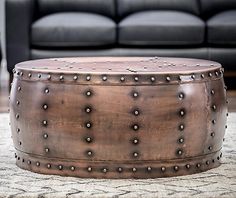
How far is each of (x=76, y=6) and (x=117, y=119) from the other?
2592 millimetres

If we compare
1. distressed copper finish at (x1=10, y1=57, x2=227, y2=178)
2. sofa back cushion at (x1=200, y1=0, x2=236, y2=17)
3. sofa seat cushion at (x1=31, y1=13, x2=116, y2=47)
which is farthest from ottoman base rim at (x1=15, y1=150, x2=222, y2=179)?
sofa back cushion at (x1=200, y1=0, x2=236, y2=17)

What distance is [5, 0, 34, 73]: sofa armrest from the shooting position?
4023mm

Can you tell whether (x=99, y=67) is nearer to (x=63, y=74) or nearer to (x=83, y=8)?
(x=63, y=74)

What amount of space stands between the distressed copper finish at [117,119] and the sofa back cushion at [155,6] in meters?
2.41

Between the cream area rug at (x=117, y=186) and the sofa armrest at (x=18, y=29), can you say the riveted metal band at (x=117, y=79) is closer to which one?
the cream area rug at (x=117, y=186)

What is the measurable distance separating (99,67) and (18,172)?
1.33 ft

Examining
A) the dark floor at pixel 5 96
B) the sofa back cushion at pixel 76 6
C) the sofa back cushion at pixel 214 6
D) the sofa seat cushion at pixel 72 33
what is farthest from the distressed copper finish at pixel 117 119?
the sofa back cushion at pixel 214 6

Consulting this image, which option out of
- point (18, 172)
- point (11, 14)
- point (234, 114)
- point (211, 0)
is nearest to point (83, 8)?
point (11, 14)

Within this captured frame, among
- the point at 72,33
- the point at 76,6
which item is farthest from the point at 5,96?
the point at 76,6

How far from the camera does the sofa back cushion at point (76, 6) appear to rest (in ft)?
14.2

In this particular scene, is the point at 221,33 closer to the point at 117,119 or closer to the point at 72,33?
the point at 72,33

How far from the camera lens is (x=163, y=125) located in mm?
1878

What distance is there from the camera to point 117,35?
4039 mm

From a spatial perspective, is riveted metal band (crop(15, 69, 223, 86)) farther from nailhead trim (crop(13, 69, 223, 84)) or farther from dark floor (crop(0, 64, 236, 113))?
dark floor (crop(0, 64, 236, 113))
